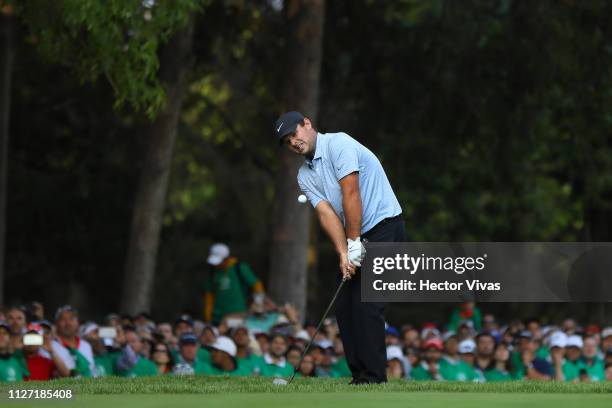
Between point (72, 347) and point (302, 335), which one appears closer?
point (72, 347)

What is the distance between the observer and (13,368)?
555 inches

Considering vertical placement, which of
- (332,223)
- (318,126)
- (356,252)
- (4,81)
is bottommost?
(356,252)

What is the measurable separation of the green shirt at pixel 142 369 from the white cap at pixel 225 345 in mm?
820

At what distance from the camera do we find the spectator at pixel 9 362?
1391 cm

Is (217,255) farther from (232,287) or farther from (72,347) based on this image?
(72,347)

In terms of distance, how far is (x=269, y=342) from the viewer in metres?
17.4

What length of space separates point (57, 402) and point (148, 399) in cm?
50

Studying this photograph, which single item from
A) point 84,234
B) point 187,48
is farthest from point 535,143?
point 84,234

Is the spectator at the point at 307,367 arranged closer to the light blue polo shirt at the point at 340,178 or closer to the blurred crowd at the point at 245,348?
the blurred crowd at the point at 245,348

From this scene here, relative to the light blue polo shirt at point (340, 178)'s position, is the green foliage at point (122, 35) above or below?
above

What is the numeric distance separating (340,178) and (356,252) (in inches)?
20.1

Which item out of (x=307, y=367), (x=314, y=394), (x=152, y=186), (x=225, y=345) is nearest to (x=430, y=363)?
(x=307, y=367)

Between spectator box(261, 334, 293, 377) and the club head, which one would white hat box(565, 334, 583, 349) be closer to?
spectator box(261, 334, 293, 377)

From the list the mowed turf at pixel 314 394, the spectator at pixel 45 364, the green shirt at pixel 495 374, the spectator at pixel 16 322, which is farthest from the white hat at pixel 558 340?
the mowed turf at pixel 314 394
